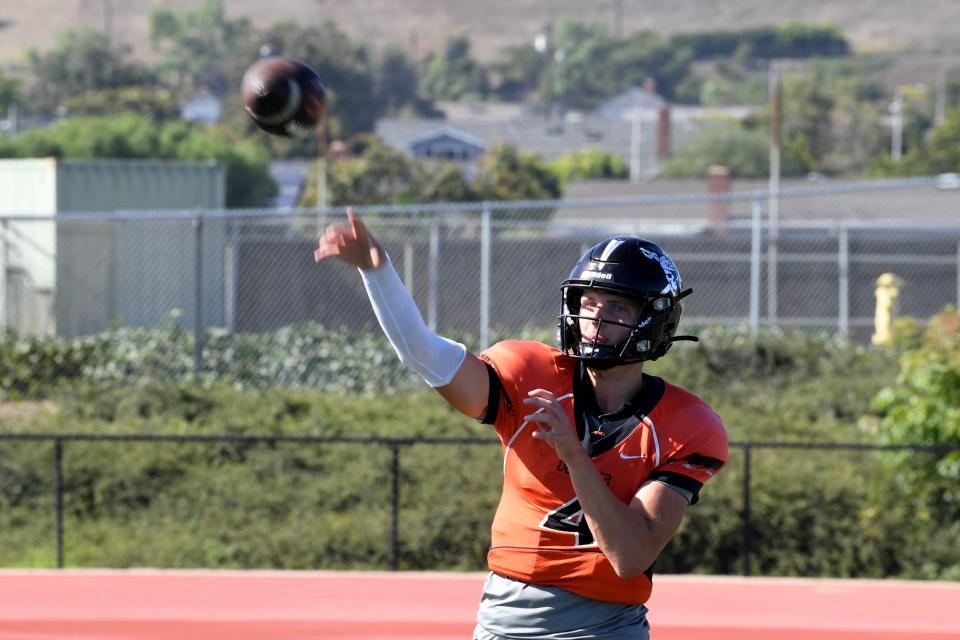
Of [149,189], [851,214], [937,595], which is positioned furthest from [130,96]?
[937,595]

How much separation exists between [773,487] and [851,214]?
40.5 m

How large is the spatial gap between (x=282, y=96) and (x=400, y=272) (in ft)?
54.2

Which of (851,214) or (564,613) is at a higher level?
(851,214)

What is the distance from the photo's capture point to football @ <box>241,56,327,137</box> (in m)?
4.28

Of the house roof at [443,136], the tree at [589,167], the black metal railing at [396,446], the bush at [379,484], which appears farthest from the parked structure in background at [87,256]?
the house roof at [443,136]

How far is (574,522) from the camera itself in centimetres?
365

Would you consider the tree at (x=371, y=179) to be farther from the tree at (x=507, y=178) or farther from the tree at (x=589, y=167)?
the tree at (x=589, y=167)

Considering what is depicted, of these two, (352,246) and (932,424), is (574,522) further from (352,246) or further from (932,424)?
(932,424)

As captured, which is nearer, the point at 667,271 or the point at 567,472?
the point at 567,472

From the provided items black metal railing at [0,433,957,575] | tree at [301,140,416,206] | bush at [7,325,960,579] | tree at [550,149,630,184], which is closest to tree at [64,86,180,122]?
tree at [550,149,630,184]

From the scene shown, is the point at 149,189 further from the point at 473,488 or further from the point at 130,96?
the point at 130,96

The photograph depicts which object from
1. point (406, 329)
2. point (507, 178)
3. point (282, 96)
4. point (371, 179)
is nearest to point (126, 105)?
point (507, 178)

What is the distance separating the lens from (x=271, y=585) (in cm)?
858

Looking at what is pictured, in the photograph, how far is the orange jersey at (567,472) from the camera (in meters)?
3.64
